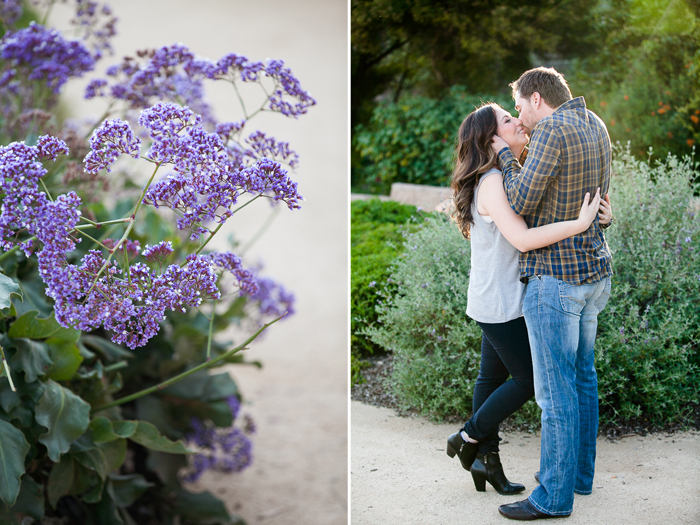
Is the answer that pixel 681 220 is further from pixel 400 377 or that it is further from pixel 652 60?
pixel 400 377

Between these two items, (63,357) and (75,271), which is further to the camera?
(63,357)

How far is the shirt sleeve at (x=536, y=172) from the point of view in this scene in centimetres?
155

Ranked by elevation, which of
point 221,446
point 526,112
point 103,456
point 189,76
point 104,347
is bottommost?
point 221,446

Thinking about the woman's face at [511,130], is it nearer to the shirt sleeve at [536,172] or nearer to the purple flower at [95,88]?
the shirt sleeve at [536,172]

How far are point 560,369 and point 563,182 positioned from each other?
50 cm

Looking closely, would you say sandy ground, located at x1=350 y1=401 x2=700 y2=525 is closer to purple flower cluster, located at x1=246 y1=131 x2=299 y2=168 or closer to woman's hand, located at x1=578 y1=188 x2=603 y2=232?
woman's hand, located at x1=578 y1=188 x2=603 y2=232

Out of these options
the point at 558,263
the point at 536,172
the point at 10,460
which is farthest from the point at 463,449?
the point at 10,460

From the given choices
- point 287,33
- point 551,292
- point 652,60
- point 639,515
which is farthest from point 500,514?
point 287,33

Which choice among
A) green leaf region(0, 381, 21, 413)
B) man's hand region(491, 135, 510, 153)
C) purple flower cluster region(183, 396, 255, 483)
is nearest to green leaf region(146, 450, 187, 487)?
purple flower cluster region(183, 396, 255, 483)

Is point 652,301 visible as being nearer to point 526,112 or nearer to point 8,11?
point 526,112

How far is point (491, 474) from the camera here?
1855mm

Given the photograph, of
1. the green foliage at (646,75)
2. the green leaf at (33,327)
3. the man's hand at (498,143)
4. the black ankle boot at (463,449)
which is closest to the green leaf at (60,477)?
the green leaf at (33,327)

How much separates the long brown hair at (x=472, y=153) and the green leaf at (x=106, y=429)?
1105 mm

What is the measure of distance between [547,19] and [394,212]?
1017 millimetres
